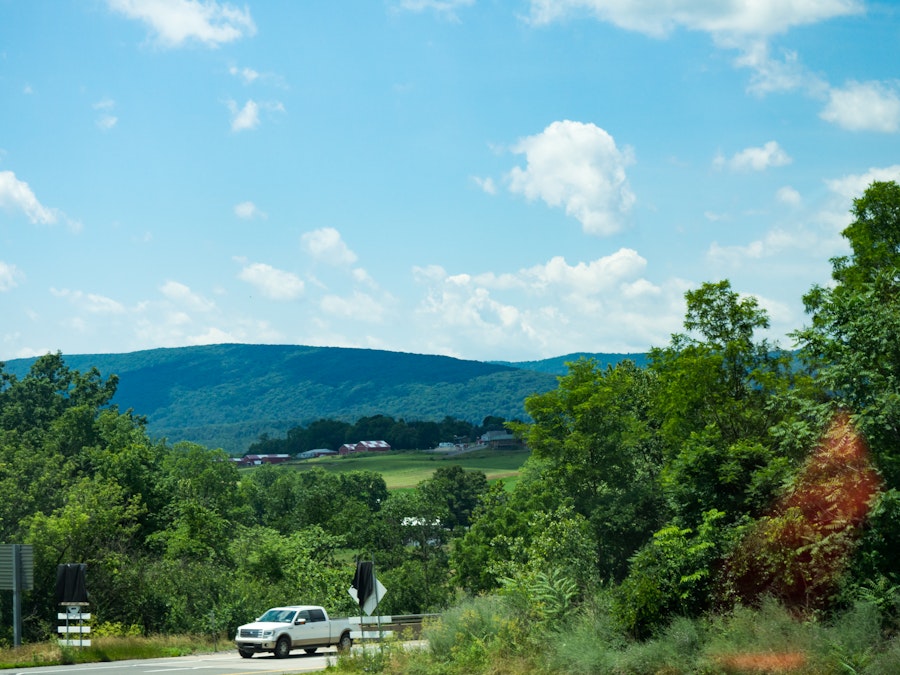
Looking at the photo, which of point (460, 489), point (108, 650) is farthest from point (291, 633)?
point (460, 489)

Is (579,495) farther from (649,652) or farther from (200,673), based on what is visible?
(649,652)

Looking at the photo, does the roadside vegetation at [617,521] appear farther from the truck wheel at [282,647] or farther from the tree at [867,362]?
the truck wheel at [282,647]

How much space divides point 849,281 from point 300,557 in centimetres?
4698

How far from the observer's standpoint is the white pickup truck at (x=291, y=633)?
3628 cm

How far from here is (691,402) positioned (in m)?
47.8

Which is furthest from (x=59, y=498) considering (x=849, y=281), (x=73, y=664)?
(x=849, y=281)

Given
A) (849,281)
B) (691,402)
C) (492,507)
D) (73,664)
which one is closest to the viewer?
(73,664)

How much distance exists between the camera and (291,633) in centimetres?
3688

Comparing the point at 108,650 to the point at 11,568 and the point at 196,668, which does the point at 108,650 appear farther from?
the point at 196,668

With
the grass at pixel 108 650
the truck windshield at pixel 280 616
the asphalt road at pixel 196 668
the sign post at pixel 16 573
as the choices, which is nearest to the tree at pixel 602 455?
the grass at pixel 108 650

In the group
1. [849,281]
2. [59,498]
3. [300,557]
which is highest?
[849,281]

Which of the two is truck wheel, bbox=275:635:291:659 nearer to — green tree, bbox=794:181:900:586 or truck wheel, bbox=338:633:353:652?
truck wheel, bbox=338:633:353:652

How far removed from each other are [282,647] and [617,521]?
27044 mm

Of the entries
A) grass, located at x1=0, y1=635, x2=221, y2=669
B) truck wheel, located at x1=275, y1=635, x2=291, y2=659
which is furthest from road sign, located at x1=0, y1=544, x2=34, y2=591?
truck wheel, located at x1=275, y1=635, x2=291, y2=659
